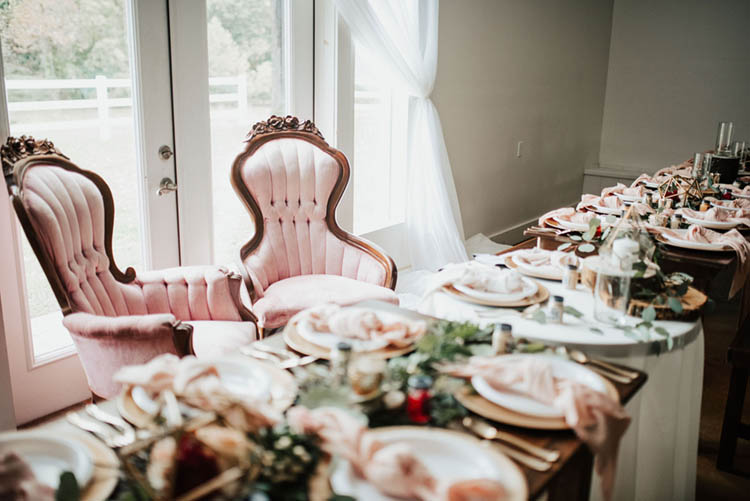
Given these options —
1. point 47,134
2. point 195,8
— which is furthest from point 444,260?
point 47,134

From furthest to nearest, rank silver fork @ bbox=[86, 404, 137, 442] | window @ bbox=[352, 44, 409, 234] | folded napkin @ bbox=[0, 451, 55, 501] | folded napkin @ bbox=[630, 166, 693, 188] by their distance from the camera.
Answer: window @ bbox=[352, 44, 409, 234]
folded napkin @ bbox=[630, 166, 693, 188]
silver fork @ bbox=[86, 404, 137, 442]
folded napkin @ bbox=[0, 451, 55, 501]

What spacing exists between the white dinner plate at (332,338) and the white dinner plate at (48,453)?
1.77 ft

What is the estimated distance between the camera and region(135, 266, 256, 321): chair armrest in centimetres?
228

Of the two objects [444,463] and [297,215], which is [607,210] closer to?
[297,215]

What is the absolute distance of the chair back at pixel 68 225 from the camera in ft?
6.30

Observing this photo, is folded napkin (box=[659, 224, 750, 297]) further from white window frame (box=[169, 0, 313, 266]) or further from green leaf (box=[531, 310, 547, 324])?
white window frame (box=[169, 0, 313, 266])

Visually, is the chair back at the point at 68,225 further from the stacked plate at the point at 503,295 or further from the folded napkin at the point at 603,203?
the folded napkin at the point at 603,203

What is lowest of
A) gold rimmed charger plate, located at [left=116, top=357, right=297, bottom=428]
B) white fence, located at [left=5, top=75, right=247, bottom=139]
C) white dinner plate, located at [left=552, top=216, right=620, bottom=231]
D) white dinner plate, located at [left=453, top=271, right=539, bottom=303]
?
gold rimmed charger plate, located at [left=116, top=357, right=297, bottom=428]

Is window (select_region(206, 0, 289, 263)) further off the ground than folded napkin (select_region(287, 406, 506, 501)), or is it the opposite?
window (select_region(206, 0, 289, 263))

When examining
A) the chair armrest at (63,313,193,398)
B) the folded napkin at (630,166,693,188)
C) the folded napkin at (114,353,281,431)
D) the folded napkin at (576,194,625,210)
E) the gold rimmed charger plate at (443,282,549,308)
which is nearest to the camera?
the folded napkin at (114,353,281,431)

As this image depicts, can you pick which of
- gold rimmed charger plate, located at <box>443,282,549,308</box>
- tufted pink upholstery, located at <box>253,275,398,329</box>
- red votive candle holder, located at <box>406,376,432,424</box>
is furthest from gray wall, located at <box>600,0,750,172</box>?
red votive candle holder, located at <box>406,376,432,424</box>

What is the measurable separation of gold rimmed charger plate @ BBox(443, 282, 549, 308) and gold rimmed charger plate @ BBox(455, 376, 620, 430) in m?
0.50

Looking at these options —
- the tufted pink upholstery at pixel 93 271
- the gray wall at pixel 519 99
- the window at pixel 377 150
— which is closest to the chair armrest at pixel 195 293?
the tufted pink upholstery at pixel 93 271

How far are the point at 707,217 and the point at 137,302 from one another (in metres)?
2.19
